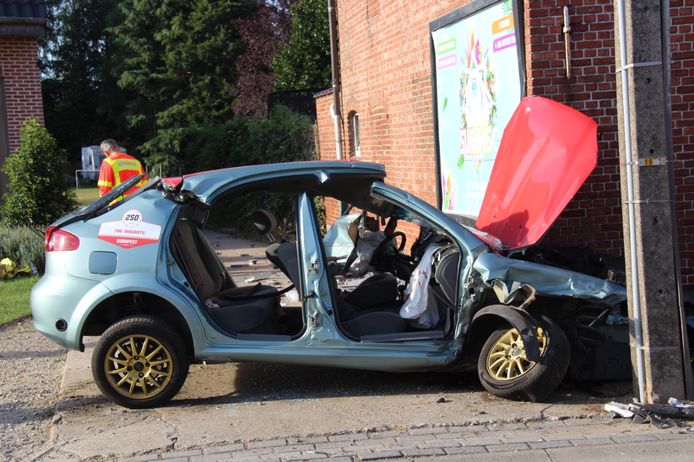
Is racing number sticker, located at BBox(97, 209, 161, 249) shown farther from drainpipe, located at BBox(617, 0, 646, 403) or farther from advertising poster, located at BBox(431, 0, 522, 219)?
A: advertising poster, located at BBox(431, 0, 522, 219)

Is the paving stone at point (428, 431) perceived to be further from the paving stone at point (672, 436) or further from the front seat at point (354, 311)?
the paving stone at point (672, 436)

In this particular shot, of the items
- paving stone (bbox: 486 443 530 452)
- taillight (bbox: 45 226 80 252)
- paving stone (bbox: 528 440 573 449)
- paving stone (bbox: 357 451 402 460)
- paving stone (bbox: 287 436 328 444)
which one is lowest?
paving stone (bbox: 528 440 573 449)

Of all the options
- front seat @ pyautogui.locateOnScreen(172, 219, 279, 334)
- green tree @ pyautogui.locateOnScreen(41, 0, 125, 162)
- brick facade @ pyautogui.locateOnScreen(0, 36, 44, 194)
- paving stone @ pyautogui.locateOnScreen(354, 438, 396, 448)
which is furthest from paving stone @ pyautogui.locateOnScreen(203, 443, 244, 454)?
green tree @ pyautogui.locateOnScreen(41, 0, 125, 162)

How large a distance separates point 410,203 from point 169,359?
210 cm

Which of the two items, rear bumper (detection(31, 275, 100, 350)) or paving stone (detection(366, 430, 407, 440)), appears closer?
paving stone (detection(366, 430, 407, 440))

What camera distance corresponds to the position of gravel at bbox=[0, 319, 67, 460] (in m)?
5.71

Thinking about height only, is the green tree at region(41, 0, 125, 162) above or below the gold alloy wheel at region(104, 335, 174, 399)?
above

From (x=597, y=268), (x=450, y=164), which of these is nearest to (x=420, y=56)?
(x=450, y=164)

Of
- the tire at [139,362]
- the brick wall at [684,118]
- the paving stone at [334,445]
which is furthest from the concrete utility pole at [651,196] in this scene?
the tire at [139,362]

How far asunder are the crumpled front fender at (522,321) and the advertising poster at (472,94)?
10.7 feet

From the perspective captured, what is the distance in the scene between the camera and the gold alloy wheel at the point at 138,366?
19.7ft

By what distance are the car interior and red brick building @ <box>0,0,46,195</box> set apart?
35.8 feet

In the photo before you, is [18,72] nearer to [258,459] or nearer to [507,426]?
[258,459]

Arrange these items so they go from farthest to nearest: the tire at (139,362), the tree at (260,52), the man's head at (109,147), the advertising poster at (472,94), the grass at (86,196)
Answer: the tree at (260,52) → the grass at (86,196) → the man's head at (109,147) → the advertising poster at (472,94) → the tire at (139,362)
